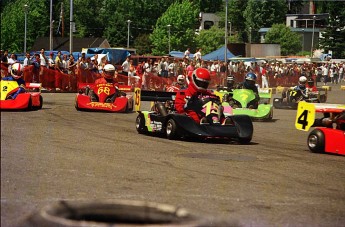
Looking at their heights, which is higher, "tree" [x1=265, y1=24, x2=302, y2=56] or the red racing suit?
"tree" [x1=265, y1=24, x2=302, y2=56]

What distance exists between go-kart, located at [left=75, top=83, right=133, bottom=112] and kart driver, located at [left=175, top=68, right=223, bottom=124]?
5335 millimetres

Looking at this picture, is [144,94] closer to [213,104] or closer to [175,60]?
[213,104]

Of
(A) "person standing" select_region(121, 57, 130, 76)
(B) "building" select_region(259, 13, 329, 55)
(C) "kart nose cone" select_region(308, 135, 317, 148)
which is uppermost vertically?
(B) "building" select_region(259, 13, 329, 55)

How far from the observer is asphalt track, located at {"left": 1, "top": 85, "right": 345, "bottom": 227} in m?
Answer: 4.22

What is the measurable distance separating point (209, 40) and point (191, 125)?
8585 cm

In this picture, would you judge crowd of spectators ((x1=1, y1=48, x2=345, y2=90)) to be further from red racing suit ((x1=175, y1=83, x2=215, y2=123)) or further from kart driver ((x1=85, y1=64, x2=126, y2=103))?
red racing suit ((x1=175, y1=83, x2=215, y2=123))

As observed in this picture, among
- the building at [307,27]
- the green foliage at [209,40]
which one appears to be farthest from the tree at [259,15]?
the green foliage at [209,40]

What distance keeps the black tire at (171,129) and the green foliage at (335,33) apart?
65842mm

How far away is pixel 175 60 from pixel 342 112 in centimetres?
2204

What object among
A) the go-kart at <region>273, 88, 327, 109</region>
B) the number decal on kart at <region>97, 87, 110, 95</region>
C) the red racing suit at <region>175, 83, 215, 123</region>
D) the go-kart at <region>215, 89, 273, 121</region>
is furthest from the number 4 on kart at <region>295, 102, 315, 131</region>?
the go-kart at <region>273, 88, 327, 109</region>

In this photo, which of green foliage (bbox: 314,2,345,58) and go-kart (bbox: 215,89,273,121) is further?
green foliage (bbox: 314,2,345,58)

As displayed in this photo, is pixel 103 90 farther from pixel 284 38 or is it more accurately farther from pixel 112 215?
pixel 284 38

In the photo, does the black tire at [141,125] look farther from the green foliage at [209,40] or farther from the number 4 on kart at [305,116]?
the green foliage at [209,40]

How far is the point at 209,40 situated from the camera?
321ft
